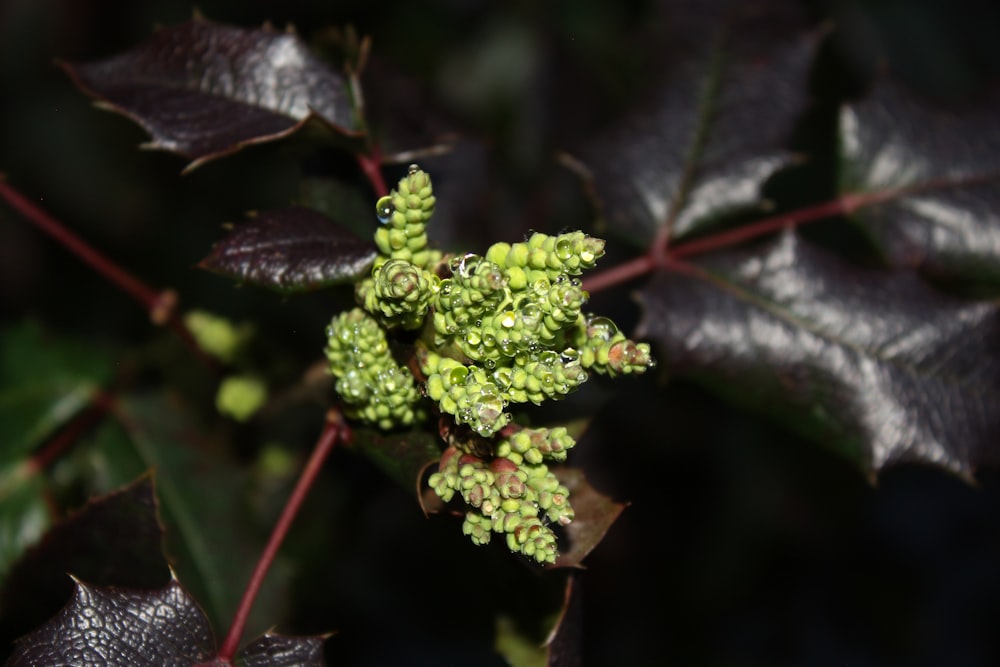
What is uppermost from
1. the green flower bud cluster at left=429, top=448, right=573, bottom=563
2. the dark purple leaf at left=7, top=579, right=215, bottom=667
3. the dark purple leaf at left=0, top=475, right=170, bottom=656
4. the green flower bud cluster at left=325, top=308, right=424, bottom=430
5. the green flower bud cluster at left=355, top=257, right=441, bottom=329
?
the green flower bud cluster at left=355, top=257, right=441, bottom=329

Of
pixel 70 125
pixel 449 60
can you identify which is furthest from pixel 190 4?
pixel 449 60

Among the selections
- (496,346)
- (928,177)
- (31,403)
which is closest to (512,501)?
(496,346)

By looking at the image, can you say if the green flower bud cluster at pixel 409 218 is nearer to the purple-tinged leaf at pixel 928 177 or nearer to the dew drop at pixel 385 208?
the dew drop at pixel 385 208

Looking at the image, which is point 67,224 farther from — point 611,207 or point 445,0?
point 611,207

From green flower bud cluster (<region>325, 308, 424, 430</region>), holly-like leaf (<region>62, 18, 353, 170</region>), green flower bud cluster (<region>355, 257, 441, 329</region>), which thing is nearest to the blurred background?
holly-like leaf (<region>62, 18, 353, 170</region>)

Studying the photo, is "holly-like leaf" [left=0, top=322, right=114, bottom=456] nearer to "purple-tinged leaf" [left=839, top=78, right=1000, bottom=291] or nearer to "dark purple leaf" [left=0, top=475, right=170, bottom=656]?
"dark purple leaf" [left=0, top=475, right=170, bottom=656]

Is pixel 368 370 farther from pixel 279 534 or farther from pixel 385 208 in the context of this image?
pixel 279 534
